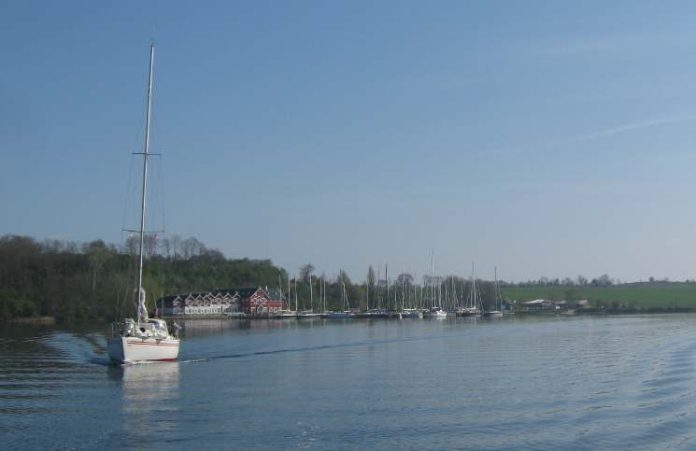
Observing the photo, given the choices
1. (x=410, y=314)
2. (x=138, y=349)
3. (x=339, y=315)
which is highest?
(x=410, y=314)

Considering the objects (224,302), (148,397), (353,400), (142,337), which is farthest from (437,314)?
(148,397)

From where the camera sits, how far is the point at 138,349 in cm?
5075

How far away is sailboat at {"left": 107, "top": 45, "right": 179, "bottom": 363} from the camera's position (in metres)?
50.3

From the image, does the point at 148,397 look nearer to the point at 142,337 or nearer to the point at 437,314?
the point at 142,337

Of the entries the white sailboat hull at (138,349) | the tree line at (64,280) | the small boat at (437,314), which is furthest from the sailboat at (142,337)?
the small boat at (437,314)

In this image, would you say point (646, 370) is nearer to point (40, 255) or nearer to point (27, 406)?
point (27, 406)

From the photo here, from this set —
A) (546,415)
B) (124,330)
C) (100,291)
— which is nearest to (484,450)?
(546,415)

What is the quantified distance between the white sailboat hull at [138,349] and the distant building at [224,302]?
371 ft

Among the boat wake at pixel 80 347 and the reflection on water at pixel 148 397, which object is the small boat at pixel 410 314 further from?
the reflection on water at pixel 148 397

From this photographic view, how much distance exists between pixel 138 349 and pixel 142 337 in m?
0.84

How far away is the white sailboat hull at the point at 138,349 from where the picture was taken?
50094 mm

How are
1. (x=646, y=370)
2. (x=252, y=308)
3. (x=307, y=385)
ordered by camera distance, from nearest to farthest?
(x=307, y=385) → (x=646, y=370) → (x=252, y=308)

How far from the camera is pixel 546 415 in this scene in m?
31.1

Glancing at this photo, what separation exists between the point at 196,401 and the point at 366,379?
1152 centimetres
